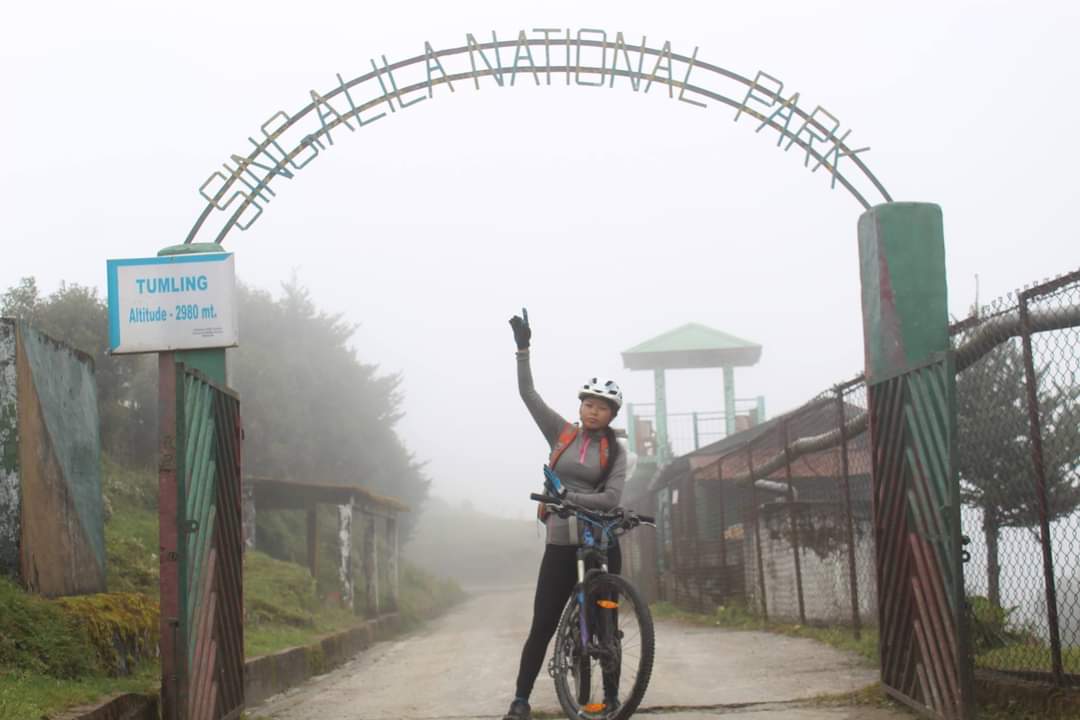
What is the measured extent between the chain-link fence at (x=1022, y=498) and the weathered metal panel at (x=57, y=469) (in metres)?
5.69

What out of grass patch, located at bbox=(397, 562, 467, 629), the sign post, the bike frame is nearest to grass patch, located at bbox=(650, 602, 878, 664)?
the bike frame

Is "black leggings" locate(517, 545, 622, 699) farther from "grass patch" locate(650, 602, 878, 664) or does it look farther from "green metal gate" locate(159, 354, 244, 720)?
Answer: "grass patch" locate(650, 602, 878, 664)

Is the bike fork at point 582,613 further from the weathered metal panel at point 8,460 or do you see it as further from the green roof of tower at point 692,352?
the green roof of tower at point 692,352

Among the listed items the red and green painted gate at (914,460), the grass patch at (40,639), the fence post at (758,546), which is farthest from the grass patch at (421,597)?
the red and green painted gate at (914,460)

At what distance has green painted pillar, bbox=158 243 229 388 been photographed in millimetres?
8344

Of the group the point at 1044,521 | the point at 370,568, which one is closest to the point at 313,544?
the point at 370,568

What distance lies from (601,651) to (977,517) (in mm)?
4171

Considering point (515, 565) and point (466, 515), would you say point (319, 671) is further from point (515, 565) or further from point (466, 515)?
point (466, 515)

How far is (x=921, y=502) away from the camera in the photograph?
263 inches

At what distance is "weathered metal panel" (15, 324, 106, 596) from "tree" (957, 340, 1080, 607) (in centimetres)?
597

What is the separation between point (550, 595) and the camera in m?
6.73

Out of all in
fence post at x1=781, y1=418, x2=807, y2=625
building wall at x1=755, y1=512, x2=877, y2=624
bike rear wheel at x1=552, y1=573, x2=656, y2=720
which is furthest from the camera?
fence post at x1=781, y1=418, x2=807, y2=625

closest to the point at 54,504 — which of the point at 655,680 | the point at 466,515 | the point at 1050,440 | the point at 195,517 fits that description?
the point at 195,517

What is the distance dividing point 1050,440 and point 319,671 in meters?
7.75
